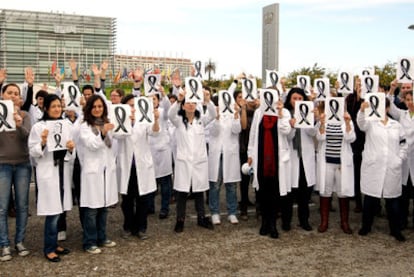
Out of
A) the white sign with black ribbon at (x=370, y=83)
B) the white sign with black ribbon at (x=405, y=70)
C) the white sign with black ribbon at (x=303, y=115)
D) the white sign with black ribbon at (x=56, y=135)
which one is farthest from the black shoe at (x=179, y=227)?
the white sign with black ribbon at (x=405, y=70)

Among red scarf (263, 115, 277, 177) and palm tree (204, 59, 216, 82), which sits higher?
palm tree (204, 59, 216, 82)

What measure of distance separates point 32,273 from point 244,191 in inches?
137

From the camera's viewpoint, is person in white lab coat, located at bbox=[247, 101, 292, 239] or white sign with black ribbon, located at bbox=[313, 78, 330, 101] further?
white sign with black ribbon, located at bbox=[313, 78, 330, 101]

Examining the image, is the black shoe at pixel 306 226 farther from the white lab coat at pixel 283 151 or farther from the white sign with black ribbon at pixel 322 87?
the white sign with black ribbon at pixel 322 87

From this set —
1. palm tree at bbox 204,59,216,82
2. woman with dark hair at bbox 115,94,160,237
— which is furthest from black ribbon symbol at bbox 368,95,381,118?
palm tree at bbox 204,59,216,82

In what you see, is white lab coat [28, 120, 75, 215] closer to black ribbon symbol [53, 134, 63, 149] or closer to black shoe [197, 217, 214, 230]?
black ribbon symbol [53, 134, 63, 149]

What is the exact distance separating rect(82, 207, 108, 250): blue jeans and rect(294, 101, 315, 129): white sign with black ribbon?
9.19ft

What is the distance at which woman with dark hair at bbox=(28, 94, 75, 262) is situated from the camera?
15.9 feet

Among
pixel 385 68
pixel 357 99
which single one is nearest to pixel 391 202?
pixel 357 99

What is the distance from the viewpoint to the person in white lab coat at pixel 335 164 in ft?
19.4

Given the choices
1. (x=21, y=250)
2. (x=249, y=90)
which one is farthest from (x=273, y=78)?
(x=21, y=250)

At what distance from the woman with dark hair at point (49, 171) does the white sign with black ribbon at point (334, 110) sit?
11.0 ft

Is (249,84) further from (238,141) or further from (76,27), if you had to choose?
(76,27)

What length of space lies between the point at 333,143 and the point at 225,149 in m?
1.60
